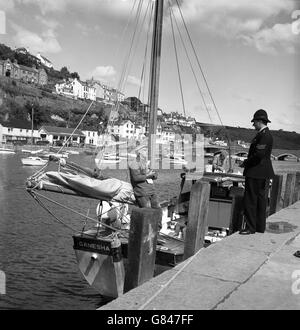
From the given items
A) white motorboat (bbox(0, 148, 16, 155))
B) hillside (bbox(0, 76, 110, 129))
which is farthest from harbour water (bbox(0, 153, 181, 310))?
hillside (bbox(0, 76, 110, 129))

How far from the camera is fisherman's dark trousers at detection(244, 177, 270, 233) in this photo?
27.5 feet

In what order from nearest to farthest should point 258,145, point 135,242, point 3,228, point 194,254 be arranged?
point 135,242 → point 194,254 → point 258,145 → point 3,228

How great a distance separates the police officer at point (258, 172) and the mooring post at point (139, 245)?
2690 millimetres

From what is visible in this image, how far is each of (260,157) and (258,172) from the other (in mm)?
325

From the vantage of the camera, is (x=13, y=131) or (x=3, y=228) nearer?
A: (x=3, y=228)

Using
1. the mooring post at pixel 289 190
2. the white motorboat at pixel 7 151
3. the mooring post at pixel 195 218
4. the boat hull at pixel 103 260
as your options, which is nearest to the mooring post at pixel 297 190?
the mooring post at pixel 289 190

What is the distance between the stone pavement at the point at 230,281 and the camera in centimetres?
504

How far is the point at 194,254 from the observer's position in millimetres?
7402

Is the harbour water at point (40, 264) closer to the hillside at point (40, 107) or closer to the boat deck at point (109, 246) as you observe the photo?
the boat deck at point (109, 246)

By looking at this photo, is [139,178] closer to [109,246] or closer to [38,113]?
[109,246]

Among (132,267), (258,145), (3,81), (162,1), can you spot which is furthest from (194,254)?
(3,81)

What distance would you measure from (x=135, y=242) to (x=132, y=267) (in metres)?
0.39

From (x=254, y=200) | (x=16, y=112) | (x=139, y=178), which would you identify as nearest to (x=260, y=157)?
(x=254, y=200)
